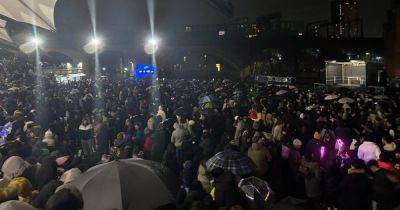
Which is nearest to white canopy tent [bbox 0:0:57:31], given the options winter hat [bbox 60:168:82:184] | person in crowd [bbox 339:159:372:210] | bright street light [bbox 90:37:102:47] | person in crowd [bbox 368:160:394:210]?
winter hat [bbox 60:168:82:184]

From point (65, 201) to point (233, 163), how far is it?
3.20 meters

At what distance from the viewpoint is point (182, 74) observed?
7094cm

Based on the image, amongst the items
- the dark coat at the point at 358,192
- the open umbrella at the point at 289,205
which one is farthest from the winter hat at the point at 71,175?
the dark coat at the point at 358,192

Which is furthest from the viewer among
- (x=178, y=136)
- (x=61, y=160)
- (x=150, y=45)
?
(x=150, y=45)

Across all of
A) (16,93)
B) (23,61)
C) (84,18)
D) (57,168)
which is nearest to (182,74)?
(84,18)

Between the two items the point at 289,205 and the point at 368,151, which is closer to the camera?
the point at 289,205

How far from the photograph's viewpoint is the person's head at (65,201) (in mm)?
4262

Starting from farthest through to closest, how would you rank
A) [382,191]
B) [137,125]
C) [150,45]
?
[150,45], [137,125], [382,191]

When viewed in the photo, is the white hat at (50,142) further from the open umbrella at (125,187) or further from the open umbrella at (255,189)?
the open umbrella at (255,189)

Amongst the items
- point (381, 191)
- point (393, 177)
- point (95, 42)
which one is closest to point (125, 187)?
point (381, 191)

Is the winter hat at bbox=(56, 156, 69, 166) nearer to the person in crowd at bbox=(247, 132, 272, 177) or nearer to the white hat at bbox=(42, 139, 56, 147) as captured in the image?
the white hat at bbox=(42, 139, 56, 147)

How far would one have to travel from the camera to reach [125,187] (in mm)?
4906

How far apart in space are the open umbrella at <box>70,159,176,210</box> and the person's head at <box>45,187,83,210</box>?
448mm

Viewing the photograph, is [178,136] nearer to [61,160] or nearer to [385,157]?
[61,160]
